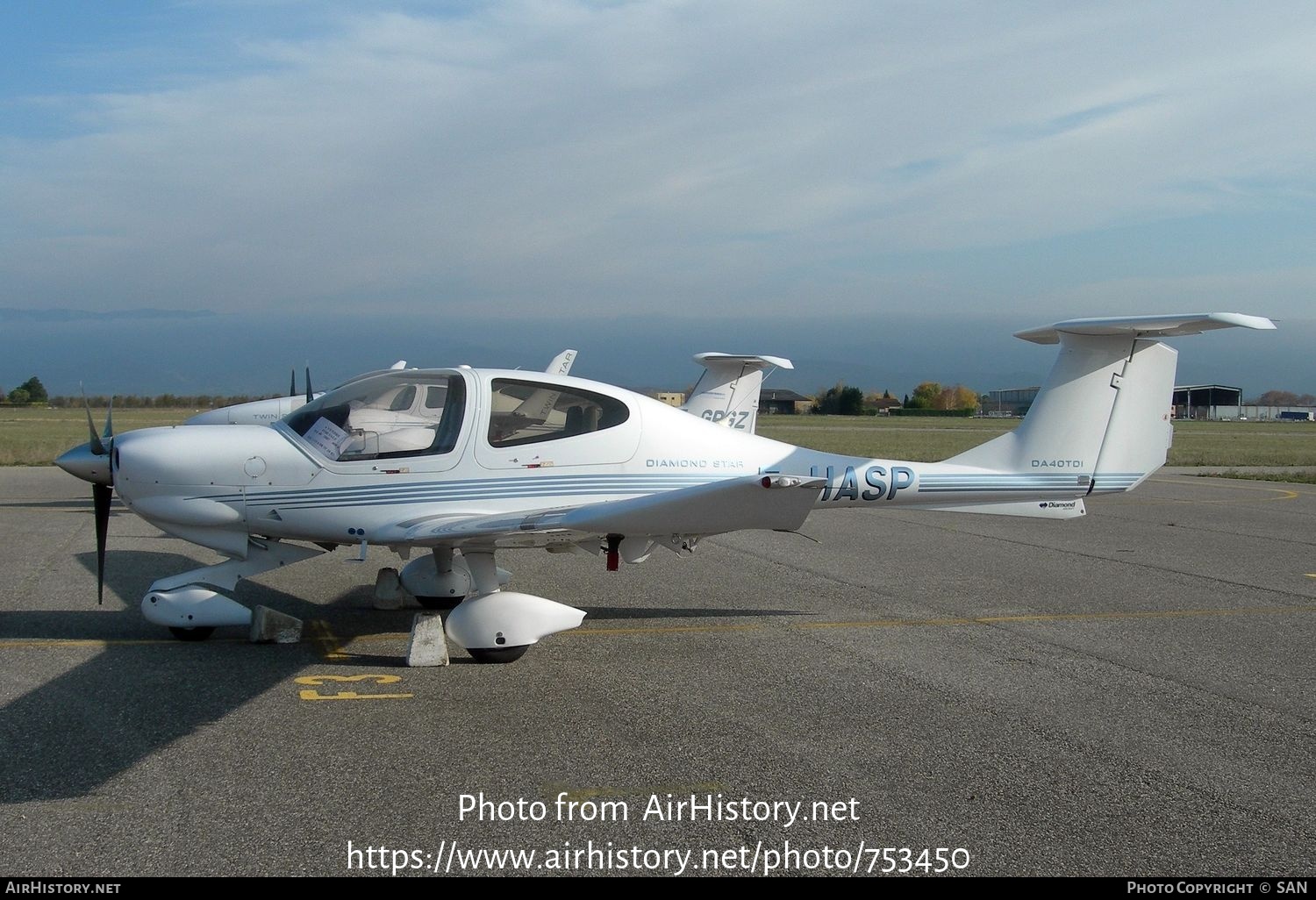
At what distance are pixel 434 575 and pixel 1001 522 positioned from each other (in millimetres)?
10243

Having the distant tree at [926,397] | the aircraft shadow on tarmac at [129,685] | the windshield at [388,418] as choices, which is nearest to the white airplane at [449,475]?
the windshield at [388,418]

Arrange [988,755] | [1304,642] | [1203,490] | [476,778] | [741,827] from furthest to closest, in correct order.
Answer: [1203,490], [1304,642], [988,755], [476,778], [741,827]

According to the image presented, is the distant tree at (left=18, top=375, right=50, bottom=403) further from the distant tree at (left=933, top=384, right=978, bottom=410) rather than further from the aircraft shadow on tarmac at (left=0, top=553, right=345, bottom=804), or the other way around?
the distant tree at (left=933, top=384, right=978, bottom=410)

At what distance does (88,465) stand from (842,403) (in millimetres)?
106724

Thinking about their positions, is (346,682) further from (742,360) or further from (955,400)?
(955,400)

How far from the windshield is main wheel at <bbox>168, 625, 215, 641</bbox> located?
1.54 m

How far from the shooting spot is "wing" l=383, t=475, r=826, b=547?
5430mm

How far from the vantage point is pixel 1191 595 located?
9.57 meters

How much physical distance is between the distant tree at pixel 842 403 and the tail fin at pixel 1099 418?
332ft

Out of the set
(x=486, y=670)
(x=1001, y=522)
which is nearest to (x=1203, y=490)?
(x=1001, y=522)

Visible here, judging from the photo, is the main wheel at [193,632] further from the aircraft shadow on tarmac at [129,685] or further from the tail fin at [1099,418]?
the tail fin at [1099,418]

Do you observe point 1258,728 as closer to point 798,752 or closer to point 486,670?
point 798,752

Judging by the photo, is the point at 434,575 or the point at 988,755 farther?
the point at 434,575

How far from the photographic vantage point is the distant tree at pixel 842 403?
109 metres
